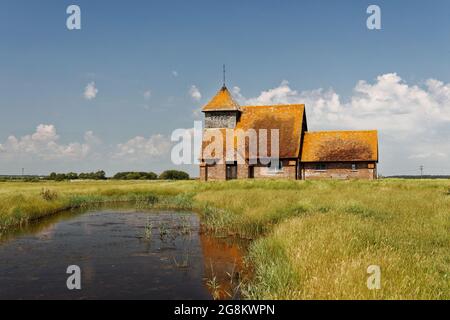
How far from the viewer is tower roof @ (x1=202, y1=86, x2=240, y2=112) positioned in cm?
4703

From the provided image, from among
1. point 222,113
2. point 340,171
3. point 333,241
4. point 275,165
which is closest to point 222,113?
point 222,113

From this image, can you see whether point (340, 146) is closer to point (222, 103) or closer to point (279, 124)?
point (279, 124)

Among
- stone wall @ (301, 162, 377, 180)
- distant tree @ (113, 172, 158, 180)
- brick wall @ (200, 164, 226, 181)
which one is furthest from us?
distant tree @ (113, 172, 158, 180)

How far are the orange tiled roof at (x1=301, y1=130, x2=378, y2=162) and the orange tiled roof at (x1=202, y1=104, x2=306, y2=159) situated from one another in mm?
1981

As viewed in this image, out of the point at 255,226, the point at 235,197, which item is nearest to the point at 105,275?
the point at 255,226

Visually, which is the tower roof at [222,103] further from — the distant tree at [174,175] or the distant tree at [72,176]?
the distant tree at [72,176]

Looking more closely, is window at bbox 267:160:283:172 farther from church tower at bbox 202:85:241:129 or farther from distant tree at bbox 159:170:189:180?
distant tree at bbox 159:170:189:180

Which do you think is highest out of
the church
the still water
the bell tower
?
the bell tower

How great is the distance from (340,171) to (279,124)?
28.5 feet

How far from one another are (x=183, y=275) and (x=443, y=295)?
21.8 feet

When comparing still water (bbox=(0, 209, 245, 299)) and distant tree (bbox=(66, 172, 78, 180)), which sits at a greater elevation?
distant tree (bbox=(66, 172, 78, 180))

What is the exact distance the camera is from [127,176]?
254 feet

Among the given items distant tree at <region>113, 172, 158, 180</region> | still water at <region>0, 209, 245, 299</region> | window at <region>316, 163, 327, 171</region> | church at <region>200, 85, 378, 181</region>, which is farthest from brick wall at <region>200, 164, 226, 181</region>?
distant tree at <region>113, 172, 158, 180</region>

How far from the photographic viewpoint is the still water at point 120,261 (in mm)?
9891
